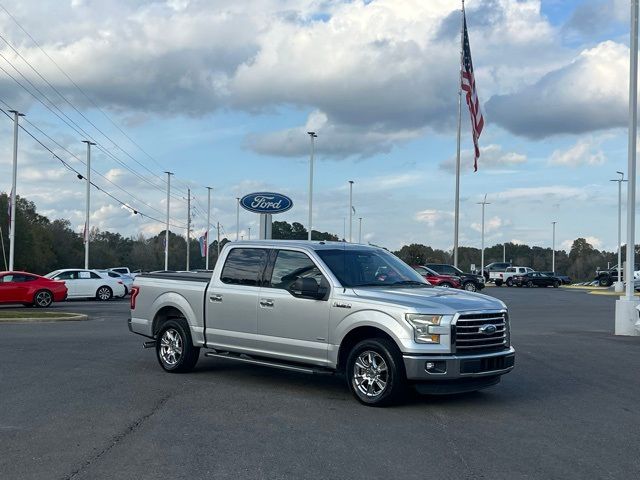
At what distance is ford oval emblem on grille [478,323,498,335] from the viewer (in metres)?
8.88

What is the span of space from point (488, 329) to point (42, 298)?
2331cm

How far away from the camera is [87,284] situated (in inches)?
1403

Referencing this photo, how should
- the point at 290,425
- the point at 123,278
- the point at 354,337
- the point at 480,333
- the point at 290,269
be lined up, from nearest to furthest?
1. the point at 290,425
2. the point at 480,333
3. the point at 354,337
4. the point at 290,269
5. the point at 123,278

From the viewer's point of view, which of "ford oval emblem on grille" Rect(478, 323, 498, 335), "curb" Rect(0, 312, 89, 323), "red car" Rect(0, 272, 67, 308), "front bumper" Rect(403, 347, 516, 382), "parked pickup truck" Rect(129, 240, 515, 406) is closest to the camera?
"front bumper" Rect(403, 347, 516, 382)

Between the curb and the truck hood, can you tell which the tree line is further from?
the truck hood

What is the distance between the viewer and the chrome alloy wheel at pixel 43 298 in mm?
28469

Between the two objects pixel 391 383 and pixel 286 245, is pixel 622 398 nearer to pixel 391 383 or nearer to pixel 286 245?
pixel 391 383

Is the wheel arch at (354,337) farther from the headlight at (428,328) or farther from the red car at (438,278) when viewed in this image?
the red car at (438,278)

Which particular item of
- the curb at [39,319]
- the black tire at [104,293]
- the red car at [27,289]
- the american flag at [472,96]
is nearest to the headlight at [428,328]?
the curb at [39,319]

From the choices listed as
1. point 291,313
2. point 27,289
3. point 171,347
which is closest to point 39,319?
point 27,289

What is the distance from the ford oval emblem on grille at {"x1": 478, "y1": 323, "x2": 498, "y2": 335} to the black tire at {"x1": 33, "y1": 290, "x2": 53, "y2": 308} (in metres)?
23.1

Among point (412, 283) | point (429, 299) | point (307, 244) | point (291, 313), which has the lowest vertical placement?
point (291, 313)

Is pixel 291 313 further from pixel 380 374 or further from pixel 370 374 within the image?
pixel 380 374

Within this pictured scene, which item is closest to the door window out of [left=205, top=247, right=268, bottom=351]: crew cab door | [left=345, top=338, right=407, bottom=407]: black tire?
[left=205, top=247, right=268, bottom=351]: crew cab door
